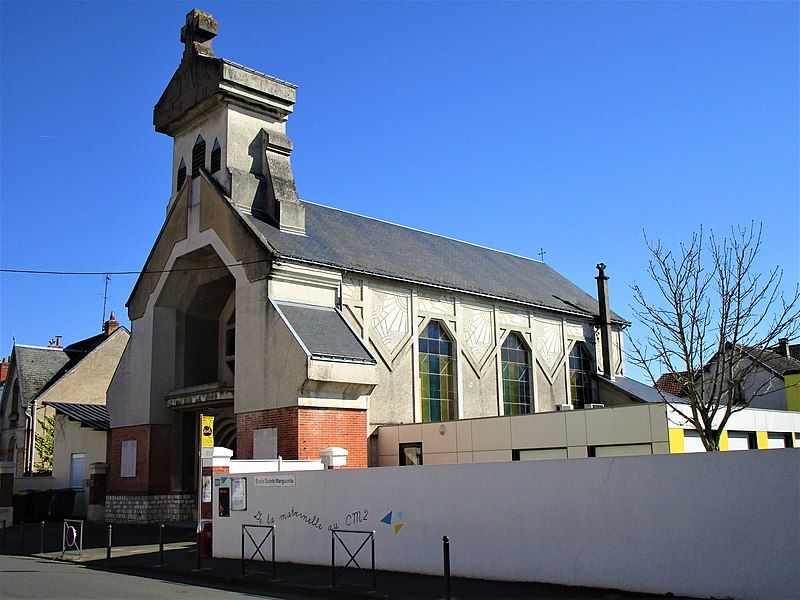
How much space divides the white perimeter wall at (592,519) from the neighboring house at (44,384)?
31.6 metres

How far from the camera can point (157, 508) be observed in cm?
2736

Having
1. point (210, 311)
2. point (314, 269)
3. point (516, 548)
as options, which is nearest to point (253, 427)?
point (314, 269)

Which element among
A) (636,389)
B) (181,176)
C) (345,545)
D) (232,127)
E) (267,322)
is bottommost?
(345,545)

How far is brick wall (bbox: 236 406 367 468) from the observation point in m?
21.6

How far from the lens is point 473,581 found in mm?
13586

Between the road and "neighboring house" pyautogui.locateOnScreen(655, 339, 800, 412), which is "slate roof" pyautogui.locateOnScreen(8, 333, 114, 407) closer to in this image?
the road

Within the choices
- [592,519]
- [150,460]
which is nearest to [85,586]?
[592,519]

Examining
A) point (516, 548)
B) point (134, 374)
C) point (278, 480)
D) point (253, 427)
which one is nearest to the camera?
point (516, 548)

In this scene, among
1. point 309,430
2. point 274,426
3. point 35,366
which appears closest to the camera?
point 309,430

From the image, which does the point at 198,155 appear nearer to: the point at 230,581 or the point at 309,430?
the point at 309,430

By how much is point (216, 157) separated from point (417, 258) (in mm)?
8531

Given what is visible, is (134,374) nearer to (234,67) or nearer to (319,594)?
(234,67)

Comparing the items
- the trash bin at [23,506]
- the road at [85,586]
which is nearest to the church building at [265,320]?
the trash bin at [23,506]

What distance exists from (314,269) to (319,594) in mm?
12616
